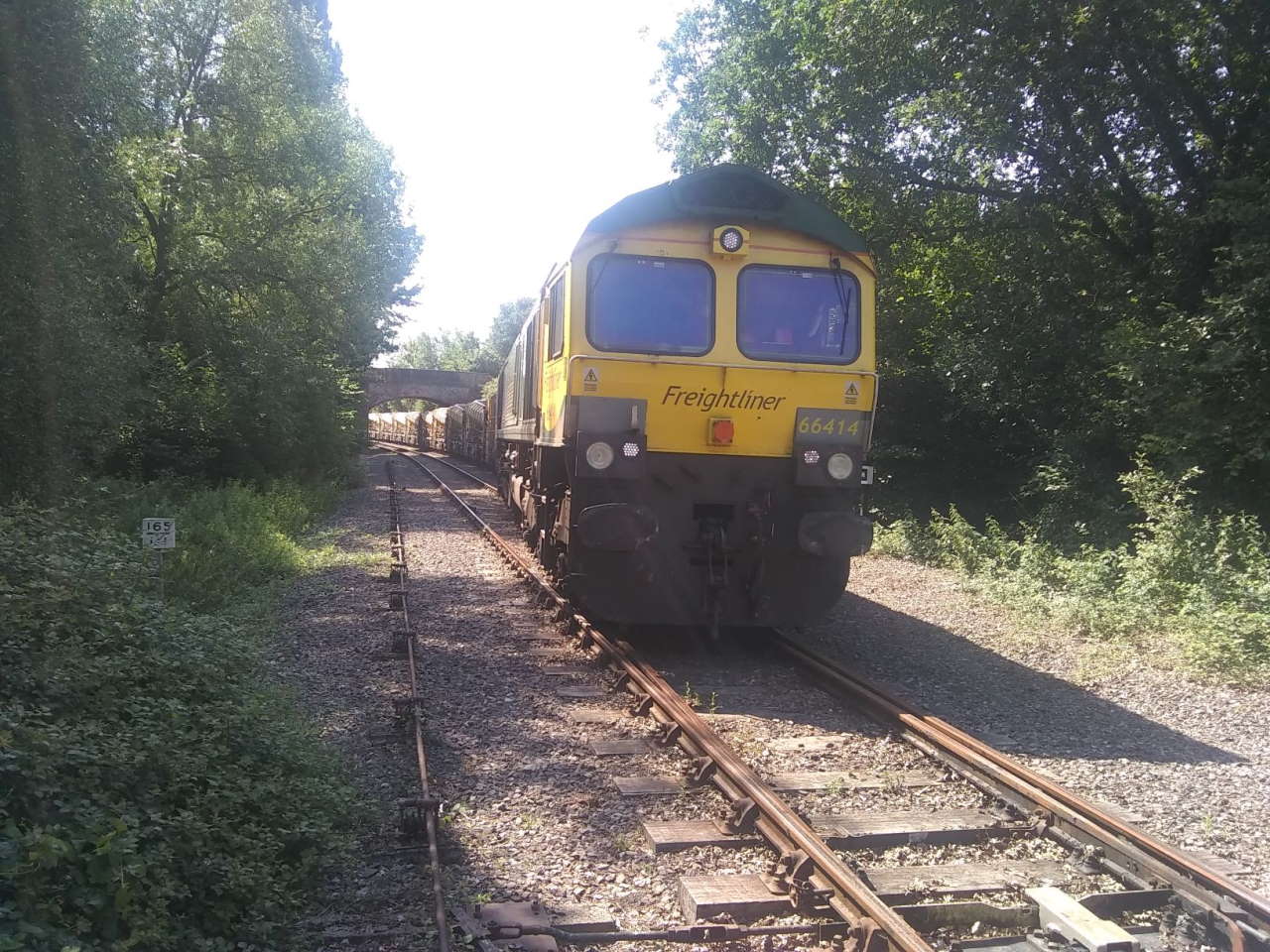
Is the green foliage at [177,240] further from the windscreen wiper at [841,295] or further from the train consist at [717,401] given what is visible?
the windscreen wiper at [841,295]

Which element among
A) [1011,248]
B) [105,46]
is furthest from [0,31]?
[1011,248]

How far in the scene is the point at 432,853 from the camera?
4.02 metres

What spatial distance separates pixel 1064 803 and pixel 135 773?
4243 mm

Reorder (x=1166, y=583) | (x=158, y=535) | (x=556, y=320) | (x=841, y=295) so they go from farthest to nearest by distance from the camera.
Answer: (x=1166, y=583) < (x=556, y=320) < (x=841, y=295) < (x=158, y=535)

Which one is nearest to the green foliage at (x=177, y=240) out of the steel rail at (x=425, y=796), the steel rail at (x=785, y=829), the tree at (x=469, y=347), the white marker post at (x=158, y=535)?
the white marker post at (x=158, y=535)

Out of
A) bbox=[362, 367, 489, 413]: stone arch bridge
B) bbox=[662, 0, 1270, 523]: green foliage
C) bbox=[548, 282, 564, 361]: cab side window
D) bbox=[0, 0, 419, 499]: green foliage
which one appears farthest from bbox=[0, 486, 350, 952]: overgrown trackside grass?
bbox=[362, 367, 489, 413]: stone arch bridge

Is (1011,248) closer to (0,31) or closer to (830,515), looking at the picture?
(830,515)

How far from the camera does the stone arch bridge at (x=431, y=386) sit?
217 feet

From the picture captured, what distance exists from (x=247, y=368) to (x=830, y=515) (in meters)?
14.0

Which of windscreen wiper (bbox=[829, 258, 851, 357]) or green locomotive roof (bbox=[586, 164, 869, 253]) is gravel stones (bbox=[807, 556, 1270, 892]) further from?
green locomotive roof (bbox=[586, 164, 869, 253])

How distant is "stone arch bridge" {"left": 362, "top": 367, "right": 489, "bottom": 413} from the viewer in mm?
66062

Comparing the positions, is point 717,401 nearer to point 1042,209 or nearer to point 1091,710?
point 1091,710

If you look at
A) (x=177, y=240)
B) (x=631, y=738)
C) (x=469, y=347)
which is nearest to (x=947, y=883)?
(x=631, y=738)

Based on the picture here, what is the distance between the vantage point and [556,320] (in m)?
8.57
